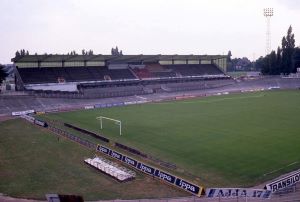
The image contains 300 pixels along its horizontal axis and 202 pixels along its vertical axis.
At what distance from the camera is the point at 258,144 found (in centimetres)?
3609

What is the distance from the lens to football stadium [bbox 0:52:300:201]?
82.2 ft

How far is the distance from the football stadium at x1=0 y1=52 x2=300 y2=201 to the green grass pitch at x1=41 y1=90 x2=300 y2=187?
0.09 meters

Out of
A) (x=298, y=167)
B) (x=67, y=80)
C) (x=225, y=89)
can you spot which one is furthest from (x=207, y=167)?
(x=225, y=89)

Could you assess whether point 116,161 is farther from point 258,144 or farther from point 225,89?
point 225,89

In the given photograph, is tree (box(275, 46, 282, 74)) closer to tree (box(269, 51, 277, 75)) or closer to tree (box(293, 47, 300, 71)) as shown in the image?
tree (box(269, 51, 277, 75))

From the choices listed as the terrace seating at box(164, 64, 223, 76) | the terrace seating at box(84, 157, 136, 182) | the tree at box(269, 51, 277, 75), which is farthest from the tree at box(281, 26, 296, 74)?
the terrace seating at box(84, 157, 136, 182)

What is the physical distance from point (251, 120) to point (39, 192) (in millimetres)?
34261

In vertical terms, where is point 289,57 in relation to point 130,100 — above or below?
above

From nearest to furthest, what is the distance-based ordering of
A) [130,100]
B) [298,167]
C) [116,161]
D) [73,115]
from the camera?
[298,167]
[116,161]
[73,115]
[130,100]

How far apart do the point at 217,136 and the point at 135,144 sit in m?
9.78

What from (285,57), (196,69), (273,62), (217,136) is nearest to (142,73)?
(196,69)

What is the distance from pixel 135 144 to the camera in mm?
37875

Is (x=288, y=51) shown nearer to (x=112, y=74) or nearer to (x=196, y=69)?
(x=196, y=69)

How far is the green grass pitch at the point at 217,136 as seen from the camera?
28998 millimetres
